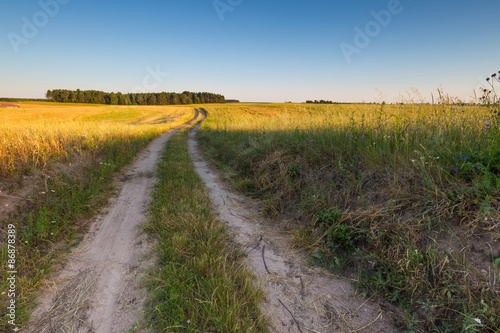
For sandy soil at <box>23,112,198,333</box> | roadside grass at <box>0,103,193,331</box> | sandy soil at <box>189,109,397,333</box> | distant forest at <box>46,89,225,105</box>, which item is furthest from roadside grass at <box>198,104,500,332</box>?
distant forest at <box>46,89,225,105</box>

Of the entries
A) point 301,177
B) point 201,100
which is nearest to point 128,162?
point 301,177

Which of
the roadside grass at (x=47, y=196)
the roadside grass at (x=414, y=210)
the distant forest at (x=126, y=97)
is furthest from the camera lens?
the distant forest at (x=126, y=97)

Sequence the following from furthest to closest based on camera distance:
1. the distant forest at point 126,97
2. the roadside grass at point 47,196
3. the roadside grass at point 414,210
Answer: the distant forest at point 126,97, the roadside grass at point 47,196, the roadside grass at point 414,210

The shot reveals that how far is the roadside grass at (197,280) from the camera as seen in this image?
2.19 m

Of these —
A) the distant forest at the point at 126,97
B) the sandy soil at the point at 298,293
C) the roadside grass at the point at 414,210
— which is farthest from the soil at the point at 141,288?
the distant forest at the point at 126,97

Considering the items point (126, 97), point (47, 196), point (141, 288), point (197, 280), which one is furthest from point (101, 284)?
point (126, 97)

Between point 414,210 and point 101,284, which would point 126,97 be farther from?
point 414,210

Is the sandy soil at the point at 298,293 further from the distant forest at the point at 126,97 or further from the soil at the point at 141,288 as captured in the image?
the distant forest at the point at 126,97

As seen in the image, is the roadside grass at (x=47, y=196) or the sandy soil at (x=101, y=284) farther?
the roadside grass at (x=47, y=196)

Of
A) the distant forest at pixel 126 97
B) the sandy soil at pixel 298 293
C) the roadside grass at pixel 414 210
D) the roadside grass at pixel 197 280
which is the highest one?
the distant forest at pixel 126 97

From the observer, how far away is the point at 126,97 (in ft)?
320

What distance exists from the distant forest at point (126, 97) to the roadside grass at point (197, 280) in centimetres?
9731

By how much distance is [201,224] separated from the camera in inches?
150

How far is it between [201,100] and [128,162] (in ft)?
389
